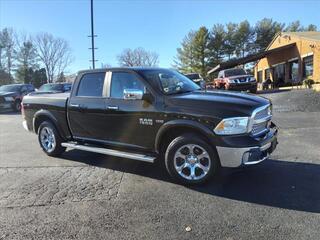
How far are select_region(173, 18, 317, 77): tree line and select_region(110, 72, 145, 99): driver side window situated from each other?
55668mm

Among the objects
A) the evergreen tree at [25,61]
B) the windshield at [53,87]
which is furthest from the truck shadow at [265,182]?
the evergreen tree at [25,61]

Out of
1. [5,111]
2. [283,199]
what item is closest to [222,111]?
[283,199]

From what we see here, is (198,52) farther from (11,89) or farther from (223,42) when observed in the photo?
(11,89)

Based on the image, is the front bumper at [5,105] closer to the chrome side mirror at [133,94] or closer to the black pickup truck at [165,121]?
the black pickup truck at [165,121]

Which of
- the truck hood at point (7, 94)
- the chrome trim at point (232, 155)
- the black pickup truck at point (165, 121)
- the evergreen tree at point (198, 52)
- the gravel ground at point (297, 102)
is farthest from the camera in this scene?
the evergreen tree at point (198, 52)

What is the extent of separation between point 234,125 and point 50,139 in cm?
442

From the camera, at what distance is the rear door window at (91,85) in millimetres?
6938

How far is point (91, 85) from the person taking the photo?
23.4 feet

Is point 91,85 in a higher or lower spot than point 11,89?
higher

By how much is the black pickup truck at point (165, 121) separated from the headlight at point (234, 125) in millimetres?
14

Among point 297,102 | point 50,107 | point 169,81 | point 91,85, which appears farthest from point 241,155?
point 297,102

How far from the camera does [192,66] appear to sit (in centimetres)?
6397

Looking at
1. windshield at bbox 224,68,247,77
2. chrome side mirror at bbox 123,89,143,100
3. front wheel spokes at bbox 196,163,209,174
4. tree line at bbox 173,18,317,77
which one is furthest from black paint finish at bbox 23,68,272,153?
tree line at bbox 173,18,317,77

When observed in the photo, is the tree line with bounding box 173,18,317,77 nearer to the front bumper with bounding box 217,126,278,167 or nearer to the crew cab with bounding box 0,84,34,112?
the crew cab with bounding box 0,84,34,112
